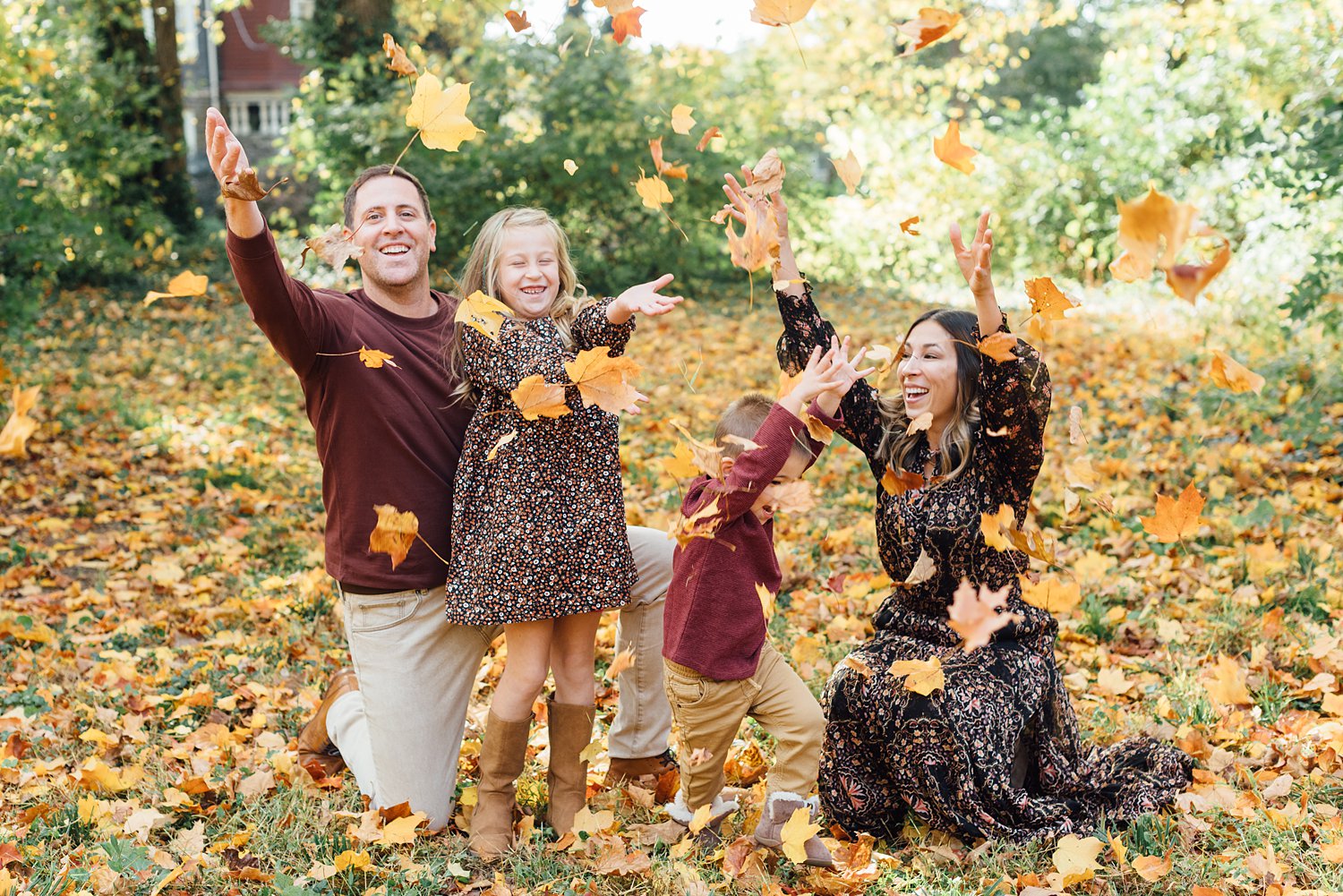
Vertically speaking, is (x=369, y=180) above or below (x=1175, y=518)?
above

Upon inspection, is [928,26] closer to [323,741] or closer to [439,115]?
[439,115]

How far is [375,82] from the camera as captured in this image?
1127 centimetres

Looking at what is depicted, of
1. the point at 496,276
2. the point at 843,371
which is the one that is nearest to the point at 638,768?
the point at 843,371

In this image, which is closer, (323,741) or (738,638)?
(738,638)

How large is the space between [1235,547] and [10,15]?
10.8 meters

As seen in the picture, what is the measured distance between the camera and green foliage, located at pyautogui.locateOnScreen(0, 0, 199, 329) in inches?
312

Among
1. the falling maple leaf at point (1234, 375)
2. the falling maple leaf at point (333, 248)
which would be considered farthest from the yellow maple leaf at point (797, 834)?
the falling maple leaf at point (333, 248)

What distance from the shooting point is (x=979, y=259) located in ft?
7.99

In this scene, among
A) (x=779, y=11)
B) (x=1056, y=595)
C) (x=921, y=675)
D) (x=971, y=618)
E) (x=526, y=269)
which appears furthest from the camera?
(x=1056, y=595)

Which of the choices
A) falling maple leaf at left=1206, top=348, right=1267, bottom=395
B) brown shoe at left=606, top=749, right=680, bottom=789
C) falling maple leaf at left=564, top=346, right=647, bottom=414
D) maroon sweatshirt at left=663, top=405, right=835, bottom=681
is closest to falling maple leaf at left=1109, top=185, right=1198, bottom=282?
falling maple leaf at left=1206, top=348, right=1267, bottom=395

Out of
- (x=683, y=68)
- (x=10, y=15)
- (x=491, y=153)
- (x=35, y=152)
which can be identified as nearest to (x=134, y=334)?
(x=35, y=152)

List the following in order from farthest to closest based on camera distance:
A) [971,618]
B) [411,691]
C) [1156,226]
→ 1. [411,691]
2. [971,618]
3. [1156,226]

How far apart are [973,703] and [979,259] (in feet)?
3.52

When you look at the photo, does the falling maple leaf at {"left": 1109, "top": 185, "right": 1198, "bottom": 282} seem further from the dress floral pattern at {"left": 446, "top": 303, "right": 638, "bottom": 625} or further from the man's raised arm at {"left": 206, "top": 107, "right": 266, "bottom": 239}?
the man's raised arm at {"left": 206, "top": 107, "right": 266, "bottom": 239}
